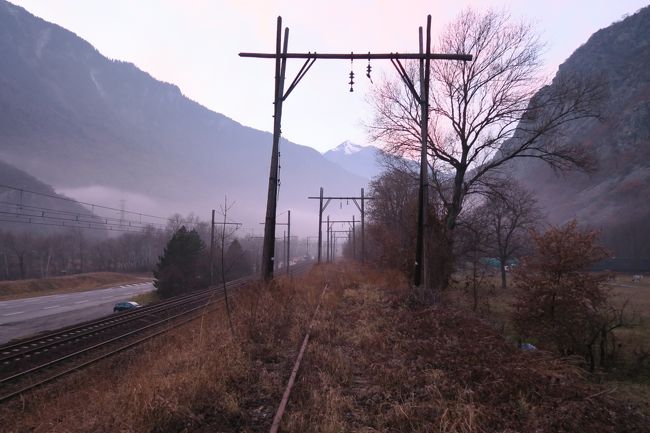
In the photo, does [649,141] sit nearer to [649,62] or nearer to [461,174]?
[649,62]

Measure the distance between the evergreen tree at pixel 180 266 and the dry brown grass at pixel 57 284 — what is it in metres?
17.9

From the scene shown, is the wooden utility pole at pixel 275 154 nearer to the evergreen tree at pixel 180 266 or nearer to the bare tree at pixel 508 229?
the bare tree at pixel 508 229

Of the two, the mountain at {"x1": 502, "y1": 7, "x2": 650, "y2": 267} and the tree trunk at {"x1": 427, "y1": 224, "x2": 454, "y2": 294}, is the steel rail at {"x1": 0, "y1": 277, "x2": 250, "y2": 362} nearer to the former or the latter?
the tree trunk at {"x1": 427, "y1": 224, "x2": 454, "y2": 294}

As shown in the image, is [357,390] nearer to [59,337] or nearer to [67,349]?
[67,349]

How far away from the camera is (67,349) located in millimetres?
15109

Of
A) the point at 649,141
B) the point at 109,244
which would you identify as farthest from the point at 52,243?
the point at 649,141

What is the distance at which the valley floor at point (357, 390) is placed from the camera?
4383 millimetres

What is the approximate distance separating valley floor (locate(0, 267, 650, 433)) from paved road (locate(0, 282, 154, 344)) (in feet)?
78.1

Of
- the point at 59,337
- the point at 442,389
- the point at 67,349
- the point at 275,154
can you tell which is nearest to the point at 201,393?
the point at 442,389

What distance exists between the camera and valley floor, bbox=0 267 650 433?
14.4 feet

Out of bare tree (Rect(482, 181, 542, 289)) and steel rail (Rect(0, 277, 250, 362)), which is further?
bare tree (Rect(482, 181, 542, 289))

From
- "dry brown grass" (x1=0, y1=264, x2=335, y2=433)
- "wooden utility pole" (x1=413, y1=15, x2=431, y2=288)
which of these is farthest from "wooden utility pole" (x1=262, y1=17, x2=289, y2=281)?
"wooden utility pole" (x1=413, y1=15, x2=431, y2=288)

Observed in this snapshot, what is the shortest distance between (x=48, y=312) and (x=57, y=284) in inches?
1082

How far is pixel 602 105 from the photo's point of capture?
17.8 m
